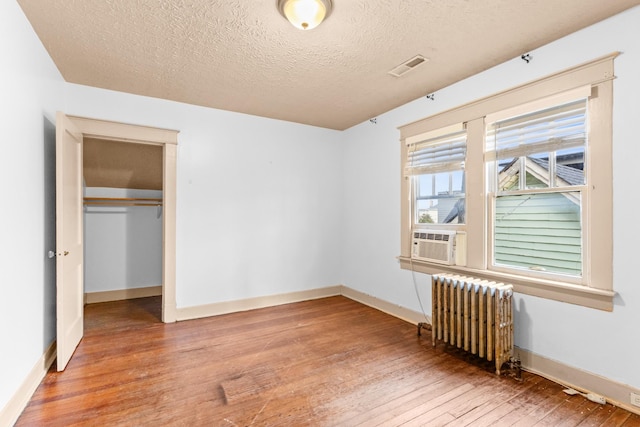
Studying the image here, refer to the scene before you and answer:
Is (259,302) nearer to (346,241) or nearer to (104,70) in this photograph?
(346,241)

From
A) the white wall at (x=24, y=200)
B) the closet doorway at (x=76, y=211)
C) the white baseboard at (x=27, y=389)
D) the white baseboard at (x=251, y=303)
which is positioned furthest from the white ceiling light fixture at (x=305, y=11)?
the white baseboard at (x=251, y=303)

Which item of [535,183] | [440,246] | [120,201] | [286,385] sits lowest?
[286,385]

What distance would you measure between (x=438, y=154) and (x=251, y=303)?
308cm

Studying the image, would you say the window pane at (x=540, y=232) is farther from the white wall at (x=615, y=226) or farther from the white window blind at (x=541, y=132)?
the white window blind at (x=541, y=132)

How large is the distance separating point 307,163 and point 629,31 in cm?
355

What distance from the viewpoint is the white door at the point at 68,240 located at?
2.50 m

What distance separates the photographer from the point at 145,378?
96.3 inches

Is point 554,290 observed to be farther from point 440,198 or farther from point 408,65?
point 408,65

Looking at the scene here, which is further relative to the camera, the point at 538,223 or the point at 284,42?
the point at 538,223

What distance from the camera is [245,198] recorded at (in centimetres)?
426

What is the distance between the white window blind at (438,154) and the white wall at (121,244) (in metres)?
3.97

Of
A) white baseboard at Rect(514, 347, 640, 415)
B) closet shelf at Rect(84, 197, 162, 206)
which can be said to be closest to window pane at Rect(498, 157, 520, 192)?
A: white baseboard at Rect(514, 347, 640, 415)

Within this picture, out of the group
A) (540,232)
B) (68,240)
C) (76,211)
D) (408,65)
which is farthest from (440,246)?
(76,211)

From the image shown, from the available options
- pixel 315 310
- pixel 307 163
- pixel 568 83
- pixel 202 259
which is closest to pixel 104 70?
pixel 202 259
